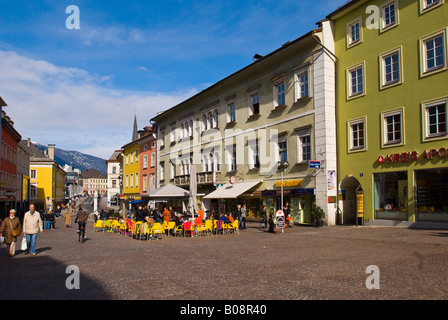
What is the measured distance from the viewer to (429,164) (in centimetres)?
1886

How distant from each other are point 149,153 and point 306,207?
1231 inches

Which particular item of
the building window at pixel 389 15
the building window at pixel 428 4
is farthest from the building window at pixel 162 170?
the building window at pixel 428 4

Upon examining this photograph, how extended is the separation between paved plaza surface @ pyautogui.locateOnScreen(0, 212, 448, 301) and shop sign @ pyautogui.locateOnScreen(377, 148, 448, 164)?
14.3 feet

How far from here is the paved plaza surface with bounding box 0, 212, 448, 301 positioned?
7438 millimetres

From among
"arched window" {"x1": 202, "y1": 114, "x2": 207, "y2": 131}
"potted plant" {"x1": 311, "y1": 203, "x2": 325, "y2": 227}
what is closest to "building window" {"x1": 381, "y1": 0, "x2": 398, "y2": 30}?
"potted plant" {"x1": 311, "y1": 203, "x2": 325, "y2": 227}

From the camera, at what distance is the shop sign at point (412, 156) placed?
1827 centimetres

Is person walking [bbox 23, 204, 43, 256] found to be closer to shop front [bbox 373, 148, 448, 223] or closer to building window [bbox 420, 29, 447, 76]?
shop front [bbox 373, 148, 448, 223]

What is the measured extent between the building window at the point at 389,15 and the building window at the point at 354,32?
63.8 inches

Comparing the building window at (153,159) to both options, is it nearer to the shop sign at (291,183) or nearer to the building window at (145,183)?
the building window at (145,183)

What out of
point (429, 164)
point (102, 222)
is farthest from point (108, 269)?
point (102, 222)

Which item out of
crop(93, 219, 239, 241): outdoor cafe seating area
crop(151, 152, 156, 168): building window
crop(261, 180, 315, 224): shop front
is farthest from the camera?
crop(151, 152, 156, 168): building window

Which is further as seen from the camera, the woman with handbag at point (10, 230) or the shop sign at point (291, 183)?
the shop sign at point (291, 183)
